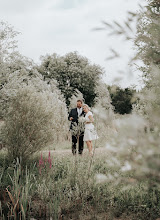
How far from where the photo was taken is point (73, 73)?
2486 centimetres

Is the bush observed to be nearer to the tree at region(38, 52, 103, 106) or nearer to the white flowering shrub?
the white flowering shrub

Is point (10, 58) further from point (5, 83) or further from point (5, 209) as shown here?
point (5, 209)

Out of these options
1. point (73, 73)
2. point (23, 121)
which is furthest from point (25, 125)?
point (73, 73)

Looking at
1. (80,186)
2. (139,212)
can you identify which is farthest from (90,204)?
(139,212)

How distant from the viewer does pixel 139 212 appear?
3377mm

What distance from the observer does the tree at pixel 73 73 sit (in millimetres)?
24891

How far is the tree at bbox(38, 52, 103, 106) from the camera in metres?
24.9

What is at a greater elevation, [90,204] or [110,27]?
[110,27]

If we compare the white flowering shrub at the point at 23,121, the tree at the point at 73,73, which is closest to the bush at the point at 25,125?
the white flowering shrub at the point at 23,121

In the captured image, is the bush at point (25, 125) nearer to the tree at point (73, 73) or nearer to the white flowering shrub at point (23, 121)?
the white flowering shrub at point (23, 121)

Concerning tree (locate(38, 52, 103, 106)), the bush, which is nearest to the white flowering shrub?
the bush

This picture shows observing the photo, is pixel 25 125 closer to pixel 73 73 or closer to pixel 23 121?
pixel 23 121

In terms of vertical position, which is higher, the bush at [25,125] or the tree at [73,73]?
the tree at [73,73]

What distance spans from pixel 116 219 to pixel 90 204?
58cm
